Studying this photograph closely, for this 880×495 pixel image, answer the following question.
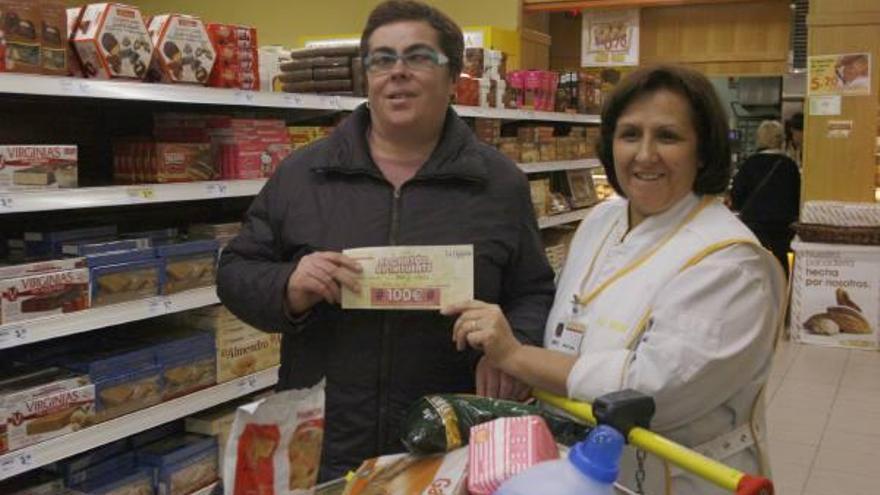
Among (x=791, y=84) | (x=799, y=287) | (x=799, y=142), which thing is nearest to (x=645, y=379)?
(x=799, y=287)

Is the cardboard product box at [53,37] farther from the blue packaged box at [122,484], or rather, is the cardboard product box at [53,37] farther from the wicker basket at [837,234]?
the wicker basket at [837,234]

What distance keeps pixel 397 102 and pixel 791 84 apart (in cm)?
1013

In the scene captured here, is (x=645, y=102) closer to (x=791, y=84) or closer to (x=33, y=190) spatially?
(x=33, y=190)

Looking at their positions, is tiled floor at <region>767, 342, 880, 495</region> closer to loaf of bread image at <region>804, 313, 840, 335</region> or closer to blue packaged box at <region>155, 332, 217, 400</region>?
loaf of bread image at <region>804, 313, 840, 335</region>

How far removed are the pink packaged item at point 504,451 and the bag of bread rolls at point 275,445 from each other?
24cm

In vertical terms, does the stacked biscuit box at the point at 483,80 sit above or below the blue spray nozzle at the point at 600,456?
above

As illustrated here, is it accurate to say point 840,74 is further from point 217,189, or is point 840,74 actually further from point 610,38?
point 217,189

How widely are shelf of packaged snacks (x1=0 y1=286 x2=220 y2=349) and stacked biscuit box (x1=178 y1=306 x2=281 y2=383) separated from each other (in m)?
0.12

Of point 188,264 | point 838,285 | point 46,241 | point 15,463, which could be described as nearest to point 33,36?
point 46,241

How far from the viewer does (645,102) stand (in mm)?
1621

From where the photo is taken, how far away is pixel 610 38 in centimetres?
841

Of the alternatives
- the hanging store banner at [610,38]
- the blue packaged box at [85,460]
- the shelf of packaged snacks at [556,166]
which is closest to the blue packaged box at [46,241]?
the blue packaged box at [85,460]

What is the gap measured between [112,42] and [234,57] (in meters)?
0.54

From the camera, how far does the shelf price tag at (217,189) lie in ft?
10.5
